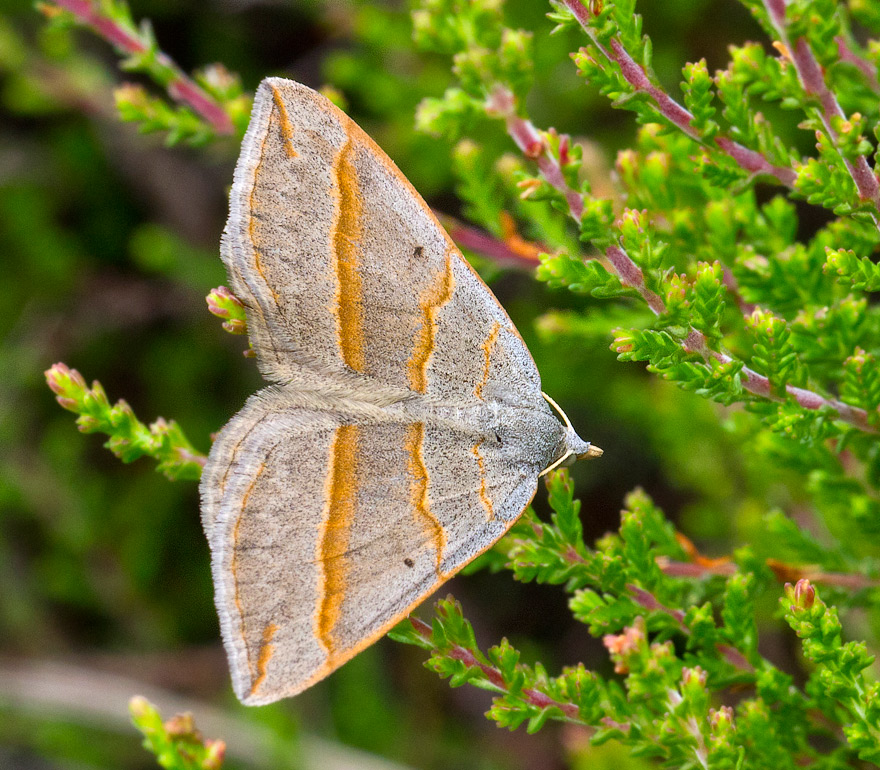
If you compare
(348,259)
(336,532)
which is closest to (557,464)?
(336,532)

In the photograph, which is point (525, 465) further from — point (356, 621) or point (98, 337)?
point (98, 337)

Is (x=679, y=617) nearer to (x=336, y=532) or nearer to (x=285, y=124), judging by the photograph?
(x=336, y=532)

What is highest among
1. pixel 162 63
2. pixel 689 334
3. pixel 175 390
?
pixel 162 63

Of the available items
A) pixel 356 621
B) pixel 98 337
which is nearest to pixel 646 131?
pixel 356 621

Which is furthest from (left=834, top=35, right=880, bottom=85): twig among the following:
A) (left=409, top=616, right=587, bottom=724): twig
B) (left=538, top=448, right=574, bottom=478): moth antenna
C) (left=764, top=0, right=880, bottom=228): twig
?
(left=409, top=616, right=587, bottom=724): twig

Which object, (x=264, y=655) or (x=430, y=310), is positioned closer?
(x=264, y=655)

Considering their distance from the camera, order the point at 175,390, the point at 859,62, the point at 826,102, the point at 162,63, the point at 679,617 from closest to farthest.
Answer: the point at 826,102 → the point at 679,617 → the point at 859,62 → the point at 162,63 → the point at 175,390

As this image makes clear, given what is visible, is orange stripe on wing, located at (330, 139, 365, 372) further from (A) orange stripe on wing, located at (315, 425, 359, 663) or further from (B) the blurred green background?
(B) the blurred green background
